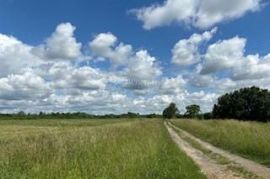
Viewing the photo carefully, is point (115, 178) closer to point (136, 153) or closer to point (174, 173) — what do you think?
point (174, 173)

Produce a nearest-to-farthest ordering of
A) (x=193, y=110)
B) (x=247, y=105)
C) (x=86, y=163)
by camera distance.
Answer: (x=86, y=163)
(x=247, y=105)
(x=193, y=110)

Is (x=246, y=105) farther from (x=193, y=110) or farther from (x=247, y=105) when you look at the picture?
(x=193, y=110)

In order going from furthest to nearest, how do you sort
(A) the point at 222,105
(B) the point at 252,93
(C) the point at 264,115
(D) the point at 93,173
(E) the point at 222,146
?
(A) the point at 222,105 → (B) the point at 252,93 → (C) the point at 264,115 → (E) the point at 222,146 → (D) the point at 93,173

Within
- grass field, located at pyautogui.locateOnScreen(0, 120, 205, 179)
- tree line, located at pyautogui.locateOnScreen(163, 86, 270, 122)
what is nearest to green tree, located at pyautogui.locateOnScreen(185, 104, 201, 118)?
tree line, located at pyautogui.locateOnScreen(163, 86, 270, 122)

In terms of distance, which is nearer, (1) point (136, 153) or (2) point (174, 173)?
(2) point (174, 173)

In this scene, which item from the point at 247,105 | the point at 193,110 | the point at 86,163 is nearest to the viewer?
the point at 86,163

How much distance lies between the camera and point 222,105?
107 metres

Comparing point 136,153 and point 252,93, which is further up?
point 252,93

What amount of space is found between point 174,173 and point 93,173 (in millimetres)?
3469

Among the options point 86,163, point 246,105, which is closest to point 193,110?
point 246,105

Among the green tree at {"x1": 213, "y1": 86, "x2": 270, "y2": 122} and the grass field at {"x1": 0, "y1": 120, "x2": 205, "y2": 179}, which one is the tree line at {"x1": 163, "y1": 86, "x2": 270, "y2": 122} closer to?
the green tree at {"x1": 213, "y1": 86, "x2": 270, "y2": 122}

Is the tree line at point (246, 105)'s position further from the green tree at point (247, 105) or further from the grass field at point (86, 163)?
the grass field at point (86, 163)

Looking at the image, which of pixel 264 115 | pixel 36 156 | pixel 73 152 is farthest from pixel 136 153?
pixel 264 115

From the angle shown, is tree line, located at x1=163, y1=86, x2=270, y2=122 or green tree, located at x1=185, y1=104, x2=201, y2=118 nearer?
tree line, located at x1=163, y1=86, x2=270, y2=122
